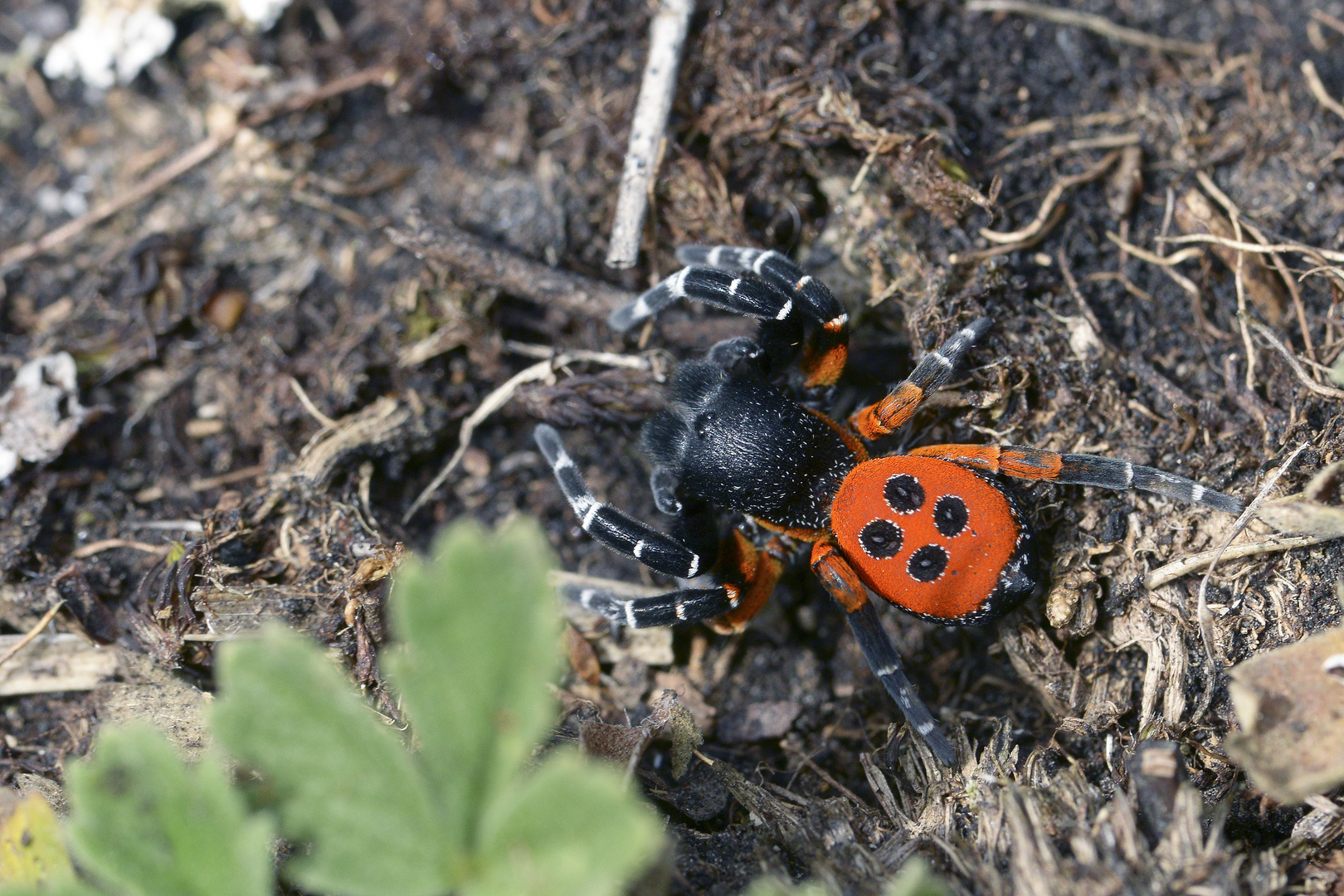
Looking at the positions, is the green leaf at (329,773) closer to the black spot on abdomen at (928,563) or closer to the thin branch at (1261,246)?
the black spot on abdomen at (928,563)

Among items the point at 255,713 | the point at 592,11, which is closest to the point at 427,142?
the point at 592,11

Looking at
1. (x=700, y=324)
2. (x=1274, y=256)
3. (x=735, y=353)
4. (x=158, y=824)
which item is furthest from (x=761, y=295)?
Result: (x=158, y=824)

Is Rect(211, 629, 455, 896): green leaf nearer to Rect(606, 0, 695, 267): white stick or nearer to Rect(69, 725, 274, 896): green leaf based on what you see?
Rect(69, 725, 274, 896): green leaf

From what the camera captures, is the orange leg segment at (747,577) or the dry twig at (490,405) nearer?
the orange leg segment at (747,577)

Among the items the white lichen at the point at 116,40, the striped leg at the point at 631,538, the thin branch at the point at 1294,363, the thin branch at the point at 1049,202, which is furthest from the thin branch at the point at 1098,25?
the white lichen at the point at 116,40

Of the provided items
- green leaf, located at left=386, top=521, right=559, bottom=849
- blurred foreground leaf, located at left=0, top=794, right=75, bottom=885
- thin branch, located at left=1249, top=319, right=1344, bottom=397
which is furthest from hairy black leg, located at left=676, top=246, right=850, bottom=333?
blurred foreground leaf, located at left=0, top=794, right=75, bottom=885

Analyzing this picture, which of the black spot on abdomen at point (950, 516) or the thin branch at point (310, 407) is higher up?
the black spot on abdomen at point (950, 516)
